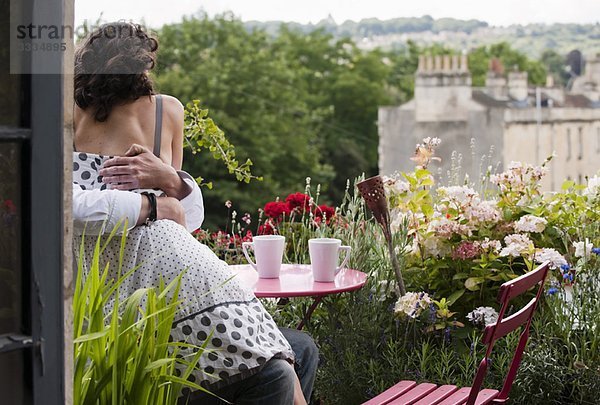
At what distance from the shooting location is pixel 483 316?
3.42m

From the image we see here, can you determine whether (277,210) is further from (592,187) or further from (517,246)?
(592,187)

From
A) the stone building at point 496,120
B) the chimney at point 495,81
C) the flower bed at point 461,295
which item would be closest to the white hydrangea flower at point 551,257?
the flower bed at point 461,295

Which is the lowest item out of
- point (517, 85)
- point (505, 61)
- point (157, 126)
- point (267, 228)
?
point (267, 228)

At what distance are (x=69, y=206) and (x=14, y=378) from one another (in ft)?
0.91

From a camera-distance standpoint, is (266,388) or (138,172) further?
(138,172)

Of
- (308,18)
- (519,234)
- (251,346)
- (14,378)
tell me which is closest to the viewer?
(14,378)

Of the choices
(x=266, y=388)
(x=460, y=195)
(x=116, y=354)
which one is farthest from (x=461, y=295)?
(x=116, y=354)

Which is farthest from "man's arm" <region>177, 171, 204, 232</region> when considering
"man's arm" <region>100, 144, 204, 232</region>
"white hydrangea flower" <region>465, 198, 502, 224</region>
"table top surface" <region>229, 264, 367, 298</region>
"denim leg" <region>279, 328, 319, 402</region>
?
"white hydrangea flower" <region>465, 198, 502, 224</region>

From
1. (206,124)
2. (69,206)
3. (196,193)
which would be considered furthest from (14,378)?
(206,124)

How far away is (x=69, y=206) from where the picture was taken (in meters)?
1.59

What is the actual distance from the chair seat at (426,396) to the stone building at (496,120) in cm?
3126

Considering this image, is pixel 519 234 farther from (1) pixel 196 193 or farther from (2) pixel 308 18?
(2) pixel 308 18

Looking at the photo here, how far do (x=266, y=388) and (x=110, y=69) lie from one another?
32.6 inches

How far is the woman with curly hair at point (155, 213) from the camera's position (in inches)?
84.3
